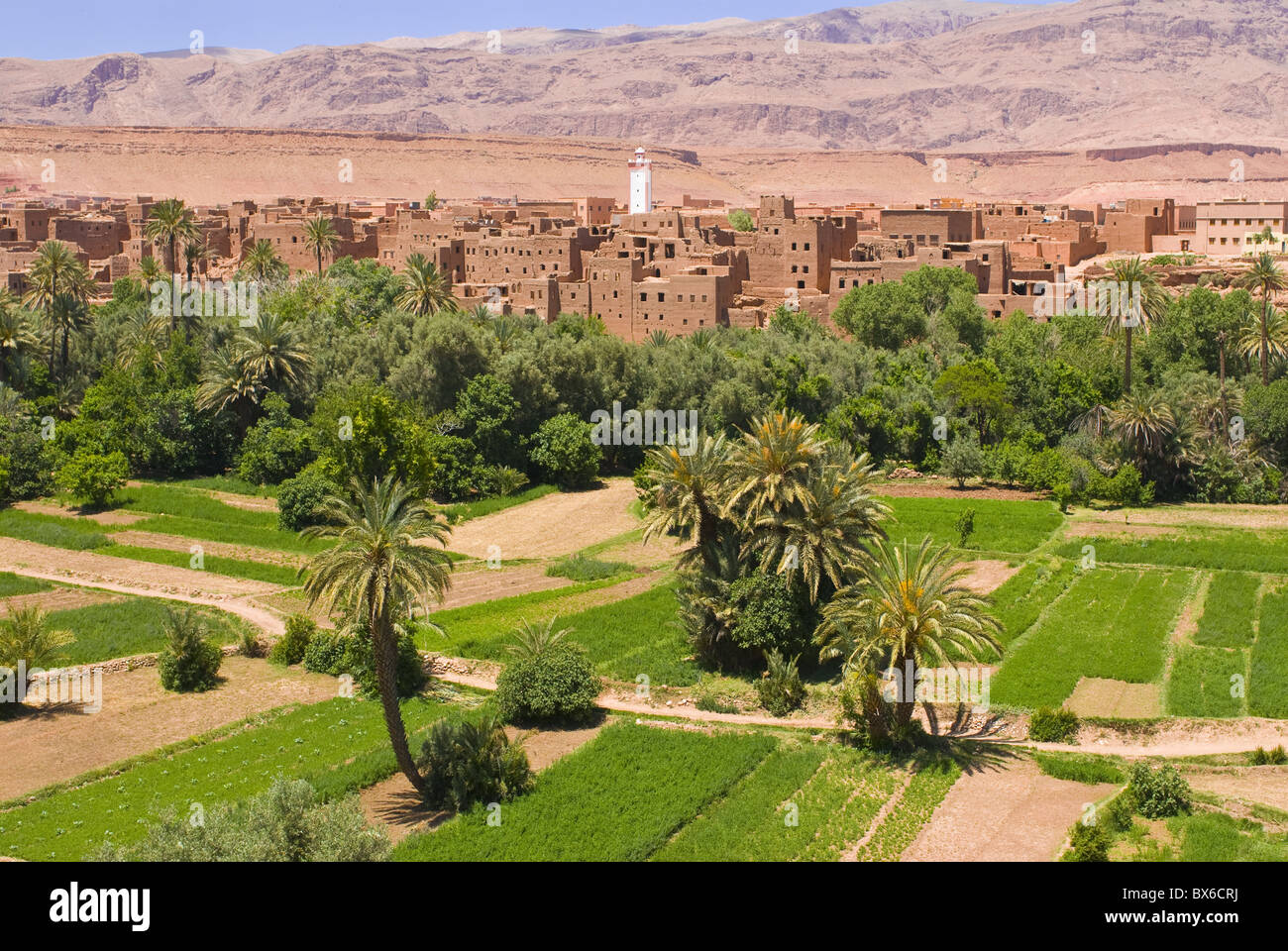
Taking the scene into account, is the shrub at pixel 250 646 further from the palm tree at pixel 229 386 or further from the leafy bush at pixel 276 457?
the palm tree at pixel 229 386

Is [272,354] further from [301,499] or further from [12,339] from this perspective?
[301,499]

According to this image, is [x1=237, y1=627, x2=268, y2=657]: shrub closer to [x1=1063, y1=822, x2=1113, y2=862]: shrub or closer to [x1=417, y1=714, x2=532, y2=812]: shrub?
[x1=417, y1=714, x2=532, y2=812]: shrub

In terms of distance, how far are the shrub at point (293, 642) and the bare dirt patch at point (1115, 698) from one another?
16.7 meters

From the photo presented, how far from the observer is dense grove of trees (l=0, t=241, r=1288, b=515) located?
149 ft

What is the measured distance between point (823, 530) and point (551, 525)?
16.0 meters

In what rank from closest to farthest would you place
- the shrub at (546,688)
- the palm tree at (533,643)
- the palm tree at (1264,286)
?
the shrub at (546,688), the palm tree at (533,643), the palm tree at (1264,286)

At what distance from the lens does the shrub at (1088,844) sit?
20062 mm

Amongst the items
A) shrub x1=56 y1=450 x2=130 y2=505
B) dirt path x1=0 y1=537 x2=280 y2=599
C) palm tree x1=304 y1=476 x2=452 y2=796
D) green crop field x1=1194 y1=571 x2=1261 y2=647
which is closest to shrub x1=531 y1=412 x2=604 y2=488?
dirt path x1=0 y1=537 x2=280 y2=599

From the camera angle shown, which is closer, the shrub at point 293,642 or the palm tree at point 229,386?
the shrub at point 293,642

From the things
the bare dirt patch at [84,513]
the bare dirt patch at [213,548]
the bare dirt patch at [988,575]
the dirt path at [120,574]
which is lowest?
the dirt path at [120,574]

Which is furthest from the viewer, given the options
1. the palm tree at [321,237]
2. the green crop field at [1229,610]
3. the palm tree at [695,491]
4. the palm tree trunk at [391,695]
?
the palm tree at [321,237]

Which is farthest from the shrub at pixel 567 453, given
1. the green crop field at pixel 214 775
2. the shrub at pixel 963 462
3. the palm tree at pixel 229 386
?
the green crop field at pixel 214 775
